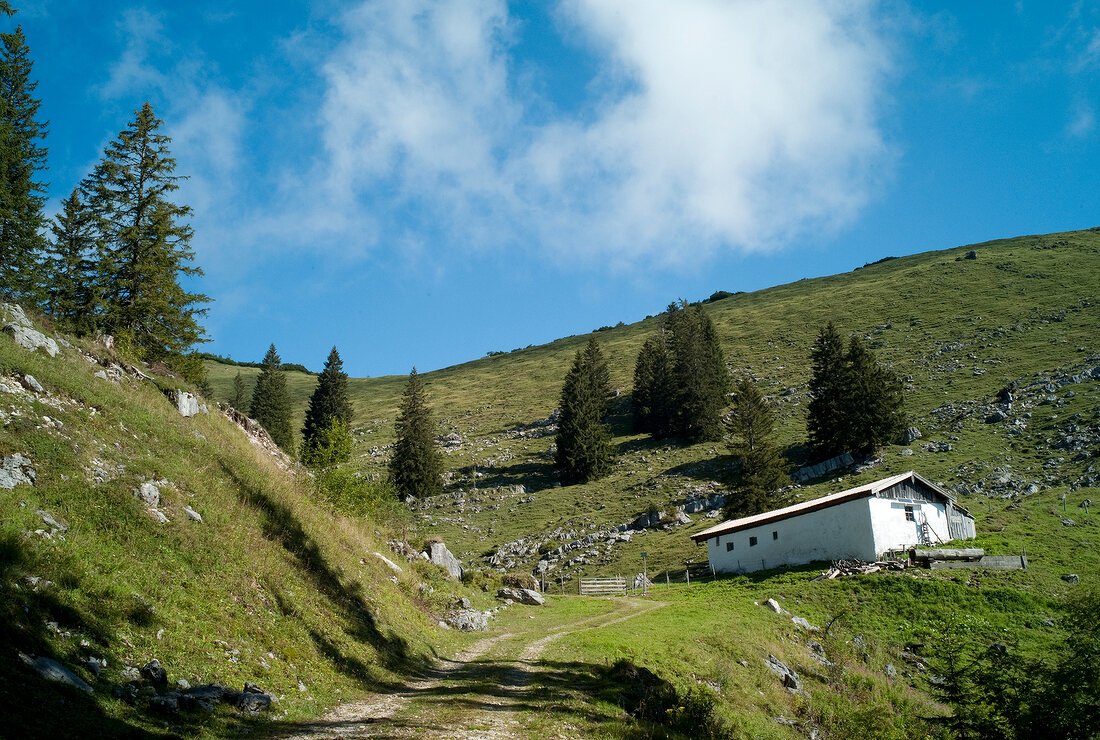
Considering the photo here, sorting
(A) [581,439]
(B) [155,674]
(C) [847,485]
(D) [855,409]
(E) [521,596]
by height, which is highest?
(A) [581,439]

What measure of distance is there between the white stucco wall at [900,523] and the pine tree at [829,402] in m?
19.8

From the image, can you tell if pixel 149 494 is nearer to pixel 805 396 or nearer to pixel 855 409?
pixel 855 409

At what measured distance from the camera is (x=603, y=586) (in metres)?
43.6

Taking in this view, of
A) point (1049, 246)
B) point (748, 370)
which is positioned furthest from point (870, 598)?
point (1049, 246)

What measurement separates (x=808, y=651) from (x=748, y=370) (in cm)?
8007

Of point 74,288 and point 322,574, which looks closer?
point 322,574

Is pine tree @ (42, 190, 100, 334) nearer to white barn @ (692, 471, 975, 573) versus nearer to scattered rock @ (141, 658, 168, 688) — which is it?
scattered rock @ (141, 658, 168, 688)

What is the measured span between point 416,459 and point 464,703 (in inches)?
2498

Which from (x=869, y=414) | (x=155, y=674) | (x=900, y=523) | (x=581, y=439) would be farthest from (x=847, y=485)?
(x=155, y=674)

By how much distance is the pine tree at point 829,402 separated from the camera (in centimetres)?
6084

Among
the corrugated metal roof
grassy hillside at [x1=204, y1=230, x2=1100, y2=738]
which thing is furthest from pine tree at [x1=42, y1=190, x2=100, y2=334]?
the corrugated metal roof

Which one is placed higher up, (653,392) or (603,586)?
(653,392)

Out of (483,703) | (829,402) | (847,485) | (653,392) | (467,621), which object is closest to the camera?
(483,703)

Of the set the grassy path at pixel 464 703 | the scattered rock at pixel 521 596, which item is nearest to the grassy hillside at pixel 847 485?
the grassy path at pixel 464 703
